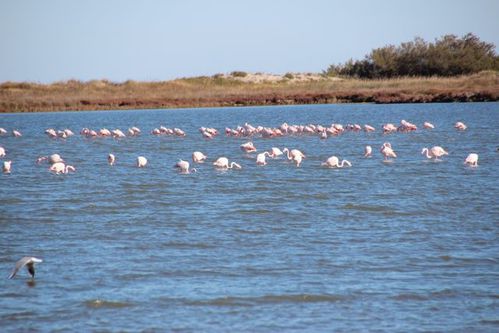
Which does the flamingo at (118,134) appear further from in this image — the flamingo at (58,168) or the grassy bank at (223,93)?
the grassy bank at (223,93)

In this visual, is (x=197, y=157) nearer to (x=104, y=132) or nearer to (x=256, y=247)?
(x=256, y=247)

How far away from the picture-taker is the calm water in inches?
344

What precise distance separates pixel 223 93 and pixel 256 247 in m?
53.1

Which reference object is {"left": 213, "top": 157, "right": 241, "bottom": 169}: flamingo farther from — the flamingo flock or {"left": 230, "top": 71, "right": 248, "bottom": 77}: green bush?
{"left": 230, "top": 71, "right": 248, "bottom": 77}: green bush

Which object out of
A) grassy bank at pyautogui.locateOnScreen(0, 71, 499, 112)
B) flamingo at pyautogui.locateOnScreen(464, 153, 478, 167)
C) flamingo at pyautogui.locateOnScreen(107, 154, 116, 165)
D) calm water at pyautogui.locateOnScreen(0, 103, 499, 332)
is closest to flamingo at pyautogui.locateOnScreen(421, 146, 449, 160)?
calm water at pyautogui.locateOnScreen(0, 103, 499, 332)

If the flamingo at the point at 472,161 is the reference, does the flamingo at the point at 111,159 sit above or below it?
below

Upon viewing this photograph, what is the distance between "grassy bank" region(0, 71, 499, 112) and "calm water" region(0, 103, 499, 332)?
33114mm

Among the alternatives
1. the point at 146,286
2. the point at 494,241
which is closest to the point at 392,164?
the point at 494,241

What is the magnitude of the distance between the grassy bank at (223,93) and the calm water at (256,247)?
33.1m

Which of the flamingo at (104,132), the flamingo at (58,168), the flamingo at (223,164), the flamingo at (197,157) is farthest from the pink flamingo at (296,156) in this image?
the flamingo at (104,132)

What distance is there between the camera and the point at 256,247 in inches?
462

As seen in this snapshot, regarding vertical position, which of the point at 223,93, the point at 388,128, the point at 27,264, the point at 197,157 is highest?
the point at 223,93

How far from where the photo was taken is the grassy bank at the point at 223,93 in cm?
5538

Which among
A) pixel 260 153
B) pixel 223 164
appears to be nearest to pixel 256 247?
pixel 223 164
